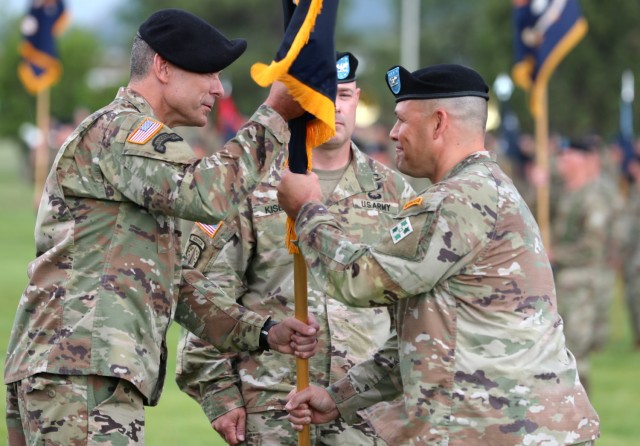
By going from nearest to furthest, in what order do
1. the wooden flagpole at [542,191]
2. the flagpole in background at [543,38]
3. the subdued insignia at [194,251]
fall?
1. the subdued insignia at [194,251]
2. the wooden flagpole at [542,191]
3. the flagpole in background at [543,38]

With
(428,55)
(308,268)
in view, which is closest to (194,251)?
Result: (308,268)

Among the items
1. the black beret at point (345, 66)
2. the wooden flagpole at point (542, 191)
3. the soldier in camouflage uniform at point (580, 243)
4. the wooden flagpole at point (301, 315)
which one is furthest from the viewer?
the wooden flagpole at point (542, 191)

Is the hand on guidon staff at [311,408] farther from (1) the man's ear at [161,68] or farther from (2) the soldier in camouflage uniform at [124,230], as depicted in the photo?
(1) the man's ear at [161,68]

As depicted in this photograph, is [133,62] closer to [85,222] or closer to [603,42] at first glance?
[85,222]

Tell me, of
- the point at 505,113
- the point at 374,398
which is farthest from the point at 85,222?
the point at 505,113

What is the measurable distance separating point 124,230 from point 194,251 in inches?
44.1

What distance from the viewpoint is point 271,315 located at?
6.24 metres

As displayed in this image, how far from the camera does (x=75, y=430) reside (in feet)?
16.6

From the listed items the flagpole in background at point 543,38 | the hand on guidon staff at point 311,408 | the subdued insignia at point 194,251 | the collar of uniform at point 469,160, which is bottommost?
the hand on guidon staff at point 311,408

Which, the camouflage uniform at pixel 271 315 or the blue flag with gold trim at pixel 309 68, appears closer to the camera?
the blue flag with gold trim at pixel 309 68

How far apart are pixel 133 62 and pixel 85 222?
742 mm

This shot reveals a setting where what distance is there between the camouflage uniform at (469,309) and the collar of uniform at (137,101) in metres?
0.89

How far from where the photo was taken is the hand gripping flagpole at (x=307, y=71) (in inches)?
204

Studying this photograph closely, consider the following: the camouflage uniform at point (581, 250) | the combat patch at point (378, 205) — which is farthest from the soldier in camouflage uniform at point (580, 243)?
the combat patch at point (378, 205)
